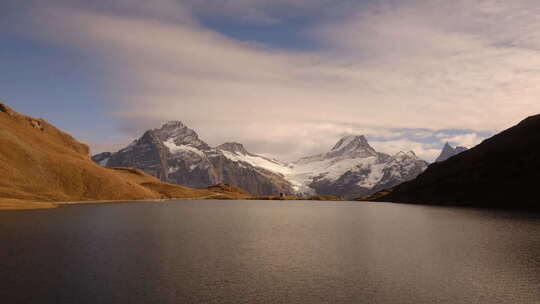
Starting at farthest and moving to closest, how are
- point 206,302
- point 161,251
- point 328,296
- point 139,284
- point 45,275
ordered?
point 161,251 → point 45,275 → point 139,284 → point 328,296 → point 206,302

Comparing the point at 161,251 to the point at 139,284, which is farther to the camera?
the point at 161,251

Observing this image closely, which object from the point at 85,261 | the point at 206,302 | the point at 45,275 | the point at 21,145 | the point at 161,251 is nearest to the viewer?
the point at 206,302

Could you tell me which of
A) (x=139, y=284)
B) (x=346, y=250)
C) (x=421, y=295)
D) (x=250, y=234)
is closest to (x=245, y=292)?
(x=139, y=284)

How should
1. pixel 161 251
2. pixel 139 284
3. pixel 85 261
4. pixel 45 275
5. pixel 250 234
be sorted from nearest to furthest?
pixel 139 284 < pixel 45 275 < pixel 85 261 < pixel 161 251 < pixel 250 234

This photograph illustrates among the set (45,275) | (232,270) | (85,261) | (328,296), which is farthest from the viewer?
(85,261)

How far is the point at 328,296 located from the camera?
30609 millimetres

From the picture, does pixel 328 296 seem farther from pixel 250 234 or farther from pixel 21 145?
pixel 21 145

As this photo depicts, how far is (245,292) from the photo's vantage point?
31.6 m

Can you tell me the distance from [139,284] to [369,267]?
23.0 metres

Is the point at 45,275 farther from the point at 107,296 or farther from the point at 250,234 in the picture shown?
the point at 250,234

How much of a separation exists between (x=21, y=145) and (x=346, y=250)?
7825 inches

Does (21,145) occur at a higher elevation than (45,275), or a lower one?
higher

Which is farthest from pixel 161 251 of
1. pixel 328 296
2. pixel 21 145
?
pixel 21 145

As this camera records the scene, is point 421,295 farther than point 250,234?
No
